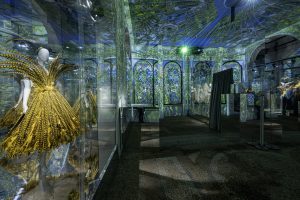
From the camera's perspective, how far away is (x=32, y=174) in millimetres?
998

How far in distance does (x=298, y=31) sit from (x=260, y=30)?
3.45 feet

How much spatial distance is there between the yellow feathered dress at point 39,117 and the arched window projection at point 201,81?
5.49m

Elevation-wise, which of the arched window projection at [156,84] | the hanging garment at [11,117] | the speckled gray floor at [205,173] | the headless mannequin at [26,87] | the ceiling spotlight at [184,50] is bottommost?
the speckled gray floor at [205,173]

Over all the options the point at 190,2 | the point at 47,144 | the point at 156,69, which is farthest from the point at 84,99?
the point at 156,69

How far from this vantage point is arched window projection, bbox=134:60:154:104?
274 inches

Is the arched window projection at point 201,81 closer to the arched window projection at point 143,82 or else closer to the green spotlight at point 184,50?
the green spotlight at point 184,50

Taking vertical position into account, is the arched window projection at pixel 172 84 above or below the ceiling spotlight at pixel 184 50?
below

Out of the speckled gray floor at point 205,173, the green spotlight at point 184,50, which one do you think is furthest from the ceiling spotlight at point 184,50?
the speckled gray floor at point 205,173

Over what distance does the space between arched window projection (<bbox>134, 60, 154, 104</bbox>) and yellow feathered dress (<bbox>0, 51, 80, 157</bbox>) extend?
607 cm

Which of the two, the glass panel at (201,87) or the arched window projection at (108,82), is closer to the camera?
the arched window projection at (108,82)

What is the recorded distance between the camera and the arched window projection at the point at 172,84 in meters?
7.40

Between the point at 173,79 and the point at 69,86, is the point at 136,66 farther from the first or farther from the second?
the point at 69,86

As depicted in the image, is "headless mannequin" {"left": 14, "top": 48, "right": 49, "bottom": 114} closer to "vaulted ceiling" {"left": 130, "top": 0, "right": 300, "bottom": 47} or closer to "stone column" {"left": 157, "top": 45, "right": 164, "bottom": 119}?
"vaulted ceiling" {"left": 130, "top": 0, "right": 300, "bottom": 47}

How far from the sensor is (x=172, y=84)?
7449 mm
